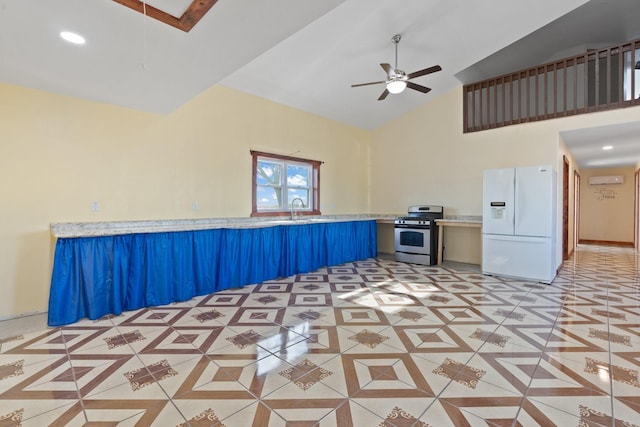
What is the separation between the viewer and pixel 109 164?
340 centimetres

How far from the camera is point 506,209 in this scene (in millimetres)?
4598

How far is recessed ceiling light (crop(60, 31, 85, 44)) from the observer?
2.14 meters

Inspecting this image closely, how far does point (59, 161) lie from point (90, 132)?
0.43 meters

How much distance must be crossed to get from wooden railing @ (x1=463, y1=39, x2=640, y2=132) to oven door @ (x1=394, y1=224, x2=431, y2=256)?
6.78ft

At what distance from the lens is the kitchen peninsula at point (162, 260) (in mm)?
2834

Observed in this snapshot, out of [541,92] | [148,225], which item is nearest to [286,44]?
[148,225]

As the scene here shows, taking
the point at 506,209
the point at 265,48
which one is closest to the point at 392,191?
the point at 506,209

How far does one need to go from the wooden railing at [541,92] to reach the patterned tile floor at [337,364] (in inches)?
118

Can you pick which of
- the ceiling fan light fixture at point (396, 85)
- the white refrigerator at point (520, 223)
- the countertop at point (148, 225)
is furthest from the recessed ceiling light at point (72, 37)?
the white refrigerator at point (520, 223)

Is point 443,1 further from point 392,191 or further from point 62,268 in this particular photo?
point 62,268

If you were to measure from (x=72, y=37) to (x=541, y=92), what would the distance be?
22.1 feet

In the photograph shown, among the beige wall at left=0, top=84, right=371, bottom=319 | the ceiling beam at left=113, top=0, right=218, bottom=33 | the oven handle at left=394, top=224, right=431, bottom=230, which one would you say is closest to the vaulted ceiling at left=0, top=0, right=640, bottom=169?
the ceiling beam at left=113, top=0, right=218, bottom=33

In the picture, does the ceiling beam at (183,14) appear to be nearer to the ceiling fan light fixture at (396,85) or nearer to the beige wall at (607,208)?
the ceiling fan light fixture at (396,85)

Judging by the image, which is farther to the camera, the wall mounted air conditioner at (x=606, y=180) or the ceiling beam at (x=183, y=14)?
the wall mounted air conditioner at (x=606, y=180)
